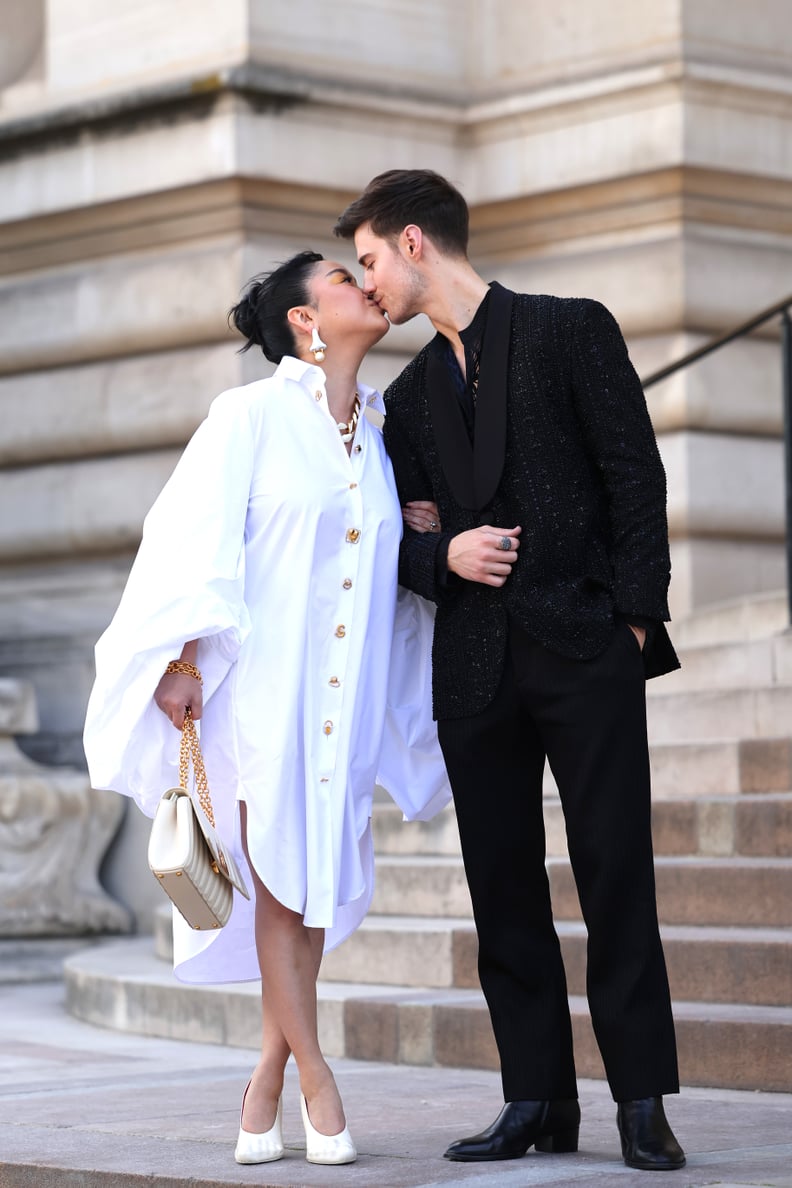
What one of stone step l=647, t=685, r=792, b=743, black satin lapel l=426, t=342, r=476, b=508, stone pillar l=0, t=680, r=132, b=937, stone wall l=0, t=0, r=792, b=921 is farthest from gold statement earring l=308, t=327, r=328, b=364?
stone wall l=0, t=0, r=792, b=921

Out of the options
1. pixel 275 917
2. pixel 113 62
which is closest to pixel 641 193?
pixel 113 62

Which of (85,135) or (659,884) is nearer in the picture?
(659,884)

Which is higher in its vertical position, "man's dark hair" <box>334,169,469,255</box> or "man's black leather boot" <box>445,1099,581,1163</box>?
"man's dark hair" <box>334,169,469,255</box>

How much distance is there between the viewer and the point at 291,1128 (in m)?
4.73

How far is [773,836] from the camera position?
6344 mm

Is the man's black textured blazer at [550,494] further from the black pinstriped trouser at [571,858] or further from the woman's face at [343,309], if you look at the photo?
the woman's face at [343,309]

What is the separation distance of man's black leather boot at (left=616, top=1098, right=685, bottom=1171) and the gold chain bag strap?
846 millimetres

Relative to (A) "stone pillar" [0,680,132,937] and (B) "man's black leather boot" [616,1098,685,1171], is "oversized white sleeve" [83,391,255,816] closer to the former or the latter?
(B) "man's black leather boot" [616,1098,685,1171]

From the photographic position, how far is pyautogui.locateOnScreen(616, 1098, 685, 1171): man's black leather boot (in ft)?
13.4

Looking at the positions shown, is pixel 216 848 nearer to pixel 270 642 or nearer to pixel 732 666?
pixel 270 642

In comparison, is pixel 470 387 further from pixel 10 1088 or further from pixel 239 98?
pixel 239 98

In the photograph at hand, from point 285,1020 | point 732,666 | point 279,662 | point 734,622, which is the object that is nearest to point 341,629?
point 279,662

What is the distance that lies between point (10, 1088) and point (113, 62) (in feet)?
18.8

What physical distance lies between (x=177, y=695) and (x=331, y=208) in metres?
5.74
